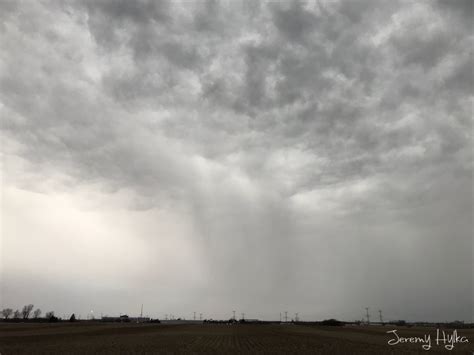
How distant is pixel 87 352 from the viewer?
5388 centimetres

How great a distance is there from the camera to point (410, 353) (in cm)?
5631

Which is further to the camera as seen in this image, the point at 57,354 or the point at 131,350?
Result: the point at 131,350

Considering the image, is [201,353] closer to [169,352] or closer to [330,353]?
[169,352]

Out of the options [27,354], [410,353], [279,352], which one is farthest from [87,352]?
[410,353]

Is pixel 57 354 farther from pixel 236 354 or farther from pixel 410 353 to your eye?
pixel 410 353

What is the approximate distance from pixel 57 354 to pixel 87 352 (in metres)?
4.41

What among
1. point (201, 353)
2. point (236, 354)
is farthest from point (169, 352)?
point (236, 354)

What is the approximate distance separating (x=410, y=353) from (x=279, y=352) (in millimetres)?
21570

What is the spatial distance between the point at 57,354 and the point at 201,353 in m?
21.0

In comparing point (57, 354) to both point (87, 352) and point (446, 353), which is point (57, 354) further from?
point (446, 353)

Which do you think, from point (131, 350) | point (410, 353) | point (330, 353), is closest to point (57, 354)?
point (131, 350)

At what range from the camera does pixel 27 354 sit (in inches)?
2042

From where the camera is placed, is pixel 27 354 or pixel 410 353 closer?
pixel 27 354

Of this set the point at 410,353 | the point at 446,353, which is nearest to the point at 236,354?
the point at 410,353
